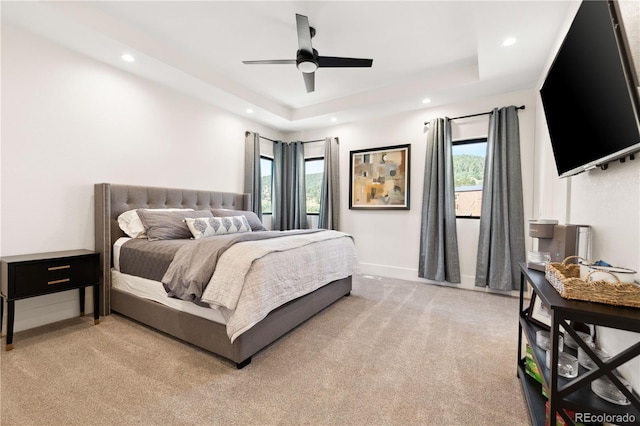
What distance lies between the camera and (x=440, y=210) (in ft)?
12.7

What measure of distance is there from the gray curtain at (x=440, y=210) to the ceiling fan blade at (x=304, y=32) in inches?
93.3

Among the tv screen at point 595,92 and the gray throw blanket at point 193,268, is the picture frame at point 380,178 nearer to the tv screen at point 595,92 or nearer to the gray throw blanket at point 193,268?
the tv screen at point 595,92

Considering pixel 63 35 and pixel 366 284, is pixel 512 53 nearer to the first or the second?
pixel 366 284

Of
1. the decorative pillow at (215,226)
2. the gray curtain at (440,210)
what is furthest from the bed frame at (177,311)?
the gray curtain at (440,210)

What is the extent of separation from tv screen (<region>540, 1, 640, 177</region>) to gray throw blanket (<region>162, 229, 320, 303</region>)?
223 centimetres

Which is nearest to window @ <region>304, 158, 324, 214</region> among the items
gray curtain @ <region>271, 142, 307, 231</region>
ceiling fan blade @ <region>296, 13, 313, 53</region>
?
gray curtain @ <region>271, 142, 307, 231</region>

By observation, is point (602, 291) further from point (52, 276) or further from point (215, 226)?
point (52, 276)

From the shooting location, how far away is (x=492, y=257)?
11.6ft

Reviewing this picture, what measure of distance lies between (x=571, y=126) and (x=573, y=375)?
1375mm

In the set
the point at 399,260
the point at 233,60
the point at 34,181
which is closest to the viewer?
the point at 34,181

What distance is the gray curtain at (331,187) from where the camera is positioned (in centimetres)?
487

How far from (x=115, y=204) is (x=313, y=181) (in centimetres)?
320

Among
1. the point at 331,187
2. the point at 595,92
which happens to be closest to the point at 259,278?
the point at 595,92

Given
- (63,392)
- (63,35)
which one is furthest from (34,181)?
(63,392)
